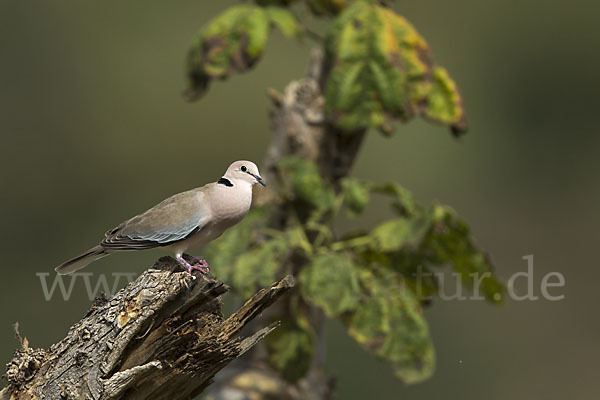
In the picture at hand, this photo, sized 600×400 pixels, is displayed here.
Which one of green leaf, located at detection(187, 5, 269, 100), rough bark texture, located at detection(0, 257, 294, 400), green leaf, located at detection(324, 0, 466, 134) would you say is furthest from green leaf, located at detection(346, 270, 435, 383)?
rough bark texture, located at detection(0, 257, 294, 400)

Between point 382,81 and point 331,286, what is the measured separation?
33.4 inches

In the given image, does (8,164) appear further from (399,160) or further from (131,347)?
(131,347)

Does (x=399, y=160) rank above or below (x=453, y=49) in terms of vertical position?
below

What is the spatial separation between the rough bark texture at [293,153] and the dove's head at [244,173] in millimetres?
1635

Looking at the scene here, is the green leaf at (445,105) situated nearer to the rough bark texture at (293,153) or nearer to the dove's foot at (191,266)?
the rough bark texture at (293,153)

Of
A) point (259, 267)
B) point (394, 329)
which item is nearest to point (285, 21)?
point (259, 267)

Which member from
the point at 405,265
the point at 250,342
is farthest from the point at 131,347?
the point at 405,265

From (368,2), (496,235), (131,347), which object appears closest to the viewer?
(131,347)

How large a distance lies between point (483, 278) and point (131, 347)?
2.09m

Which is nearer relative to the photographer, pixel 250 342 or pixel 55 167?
pixel 250 342

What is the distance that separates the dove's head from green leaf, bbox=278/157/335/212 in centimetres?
154

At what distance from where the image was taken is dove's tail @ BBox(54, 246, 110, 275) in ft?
9.66

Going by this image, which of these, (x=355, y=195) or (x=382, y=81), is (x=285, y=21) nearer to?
(x=382, y=81)

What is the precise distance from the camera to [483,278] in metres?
4.47
